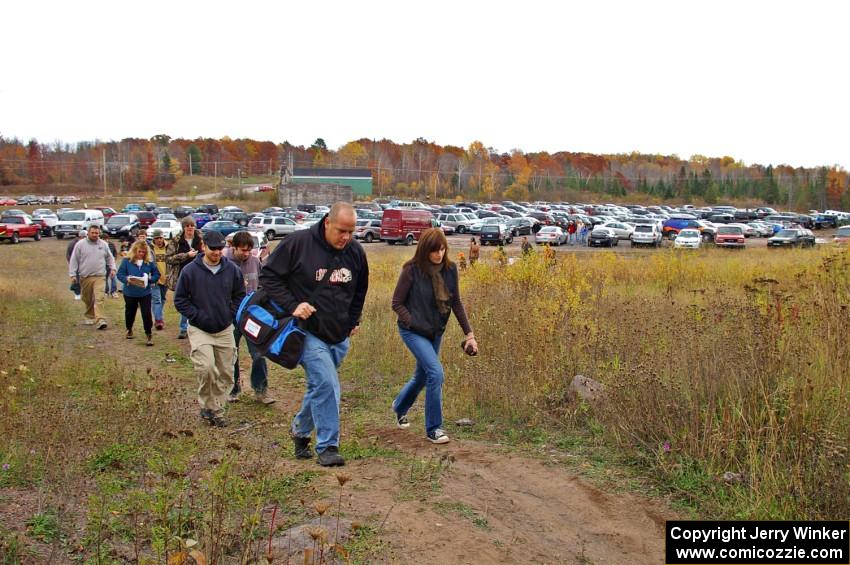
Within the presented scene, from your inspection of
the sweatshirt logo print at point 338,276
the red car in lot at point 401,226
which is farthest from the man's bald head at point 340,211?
the red car in lot at point 401,226

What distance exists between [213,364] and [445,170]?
145148 mm

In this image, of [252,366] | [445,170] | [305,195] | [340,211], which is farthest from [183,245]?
[445,170]

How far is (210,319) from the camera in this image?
7234mm

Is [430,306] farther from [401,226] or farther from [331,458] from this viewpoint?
[401,226]

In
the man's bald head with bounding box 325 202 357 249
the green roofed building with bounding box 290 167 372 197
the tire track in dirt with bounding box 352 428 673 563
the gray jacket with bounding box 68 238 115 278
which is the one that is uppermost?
the green roofed building with bounding box 290 167 372 197

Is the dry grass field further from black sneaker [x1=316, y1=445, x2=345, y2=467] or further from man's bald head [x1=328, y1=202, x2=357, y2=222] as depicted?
man's bald head [x1=328, y1=202, x2=357, y2=222]

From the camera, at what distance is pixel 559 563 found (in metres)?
4.36

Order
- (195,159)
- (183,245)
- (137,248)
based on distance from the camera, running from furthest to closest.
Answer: (195,159) → (137,248) → (183,245)

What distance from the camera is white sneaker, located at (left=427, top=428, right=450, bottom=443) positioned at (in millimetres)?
6535

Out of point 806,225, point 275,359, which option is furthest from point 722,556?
point 806,225

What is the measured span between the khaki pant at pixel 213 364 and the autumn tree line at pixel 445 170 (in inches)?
4281

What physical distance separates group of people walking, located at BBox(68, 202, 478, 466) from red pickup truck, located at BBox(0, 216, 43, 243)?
39075mm

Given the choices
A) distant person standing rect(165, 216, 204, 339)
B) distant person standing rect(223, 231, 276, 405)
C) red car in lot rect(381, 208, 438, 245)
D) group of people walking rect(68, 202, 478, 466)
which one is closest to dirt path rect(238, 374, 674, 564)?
group of people walking rect(68, 202, 478, 466)

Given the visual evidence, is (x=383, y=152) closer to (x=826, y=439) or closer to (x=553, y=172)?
(x=553, y=172)
